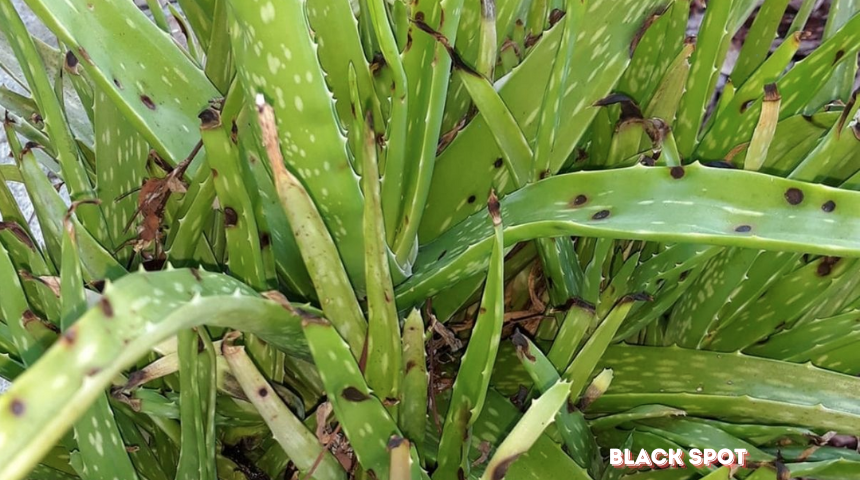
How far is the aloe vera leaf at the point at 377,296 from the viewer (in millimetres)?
273

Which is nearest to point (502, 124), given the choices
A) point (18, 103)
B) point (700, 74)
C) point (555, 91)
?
point (555, 91)

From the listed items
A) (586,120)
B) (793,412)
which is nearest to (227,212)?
(586,120)

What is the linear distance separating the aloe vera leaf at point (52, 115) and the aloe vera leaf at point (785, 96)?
354mm

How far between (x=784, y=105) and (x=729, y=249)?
0.32ft

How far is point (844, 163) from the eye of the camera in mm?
399

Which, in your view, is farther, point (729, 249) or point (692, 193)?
point (729, 249)

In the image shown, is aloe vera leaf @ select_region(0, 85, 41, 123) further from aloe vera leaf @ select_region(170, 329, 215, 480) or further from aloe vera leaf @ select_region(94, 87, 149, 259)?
aloe vera leaf @ select_region(170, 329, 215, 480)

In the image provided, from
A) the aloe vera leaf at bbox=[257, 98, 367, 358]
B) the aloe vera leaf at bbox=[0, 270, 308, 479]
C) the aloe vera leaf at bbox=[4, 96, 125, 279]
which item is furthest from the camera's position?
the aloe vera leaf at bbox=[4, 96, 125, 279]

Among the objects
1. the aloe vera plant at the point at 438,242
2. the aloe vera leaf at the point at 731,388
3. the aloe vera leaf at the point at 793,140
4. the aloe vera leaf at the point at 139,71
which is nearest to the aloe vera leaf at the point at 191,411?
the aloe vera plant at the point at 438,242

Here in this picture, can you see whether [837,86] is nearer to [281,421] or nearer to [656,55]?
[656,55]

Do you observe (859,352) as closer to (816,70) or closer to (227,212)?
(816,70)

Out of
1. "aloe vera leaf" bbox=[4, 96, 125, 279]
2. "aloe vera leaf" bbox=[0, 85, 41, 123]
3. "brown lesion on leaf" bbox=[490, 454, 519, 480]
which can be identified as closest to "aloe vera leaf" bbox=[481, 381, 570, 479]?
"brown lesion on leaf" bbox=[490, 454, 519, 480]

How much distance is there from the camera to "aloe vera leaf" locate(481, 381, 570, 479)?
0.26 metres

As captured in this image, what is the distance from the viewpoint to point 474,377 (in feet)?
1.01
